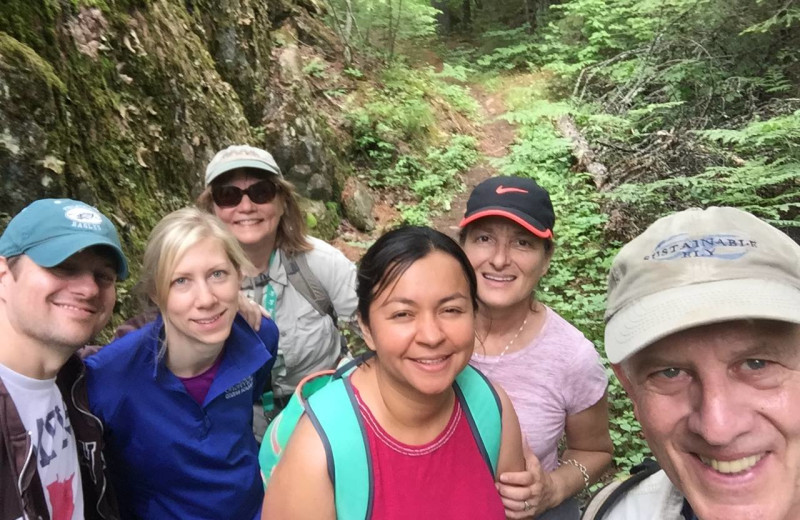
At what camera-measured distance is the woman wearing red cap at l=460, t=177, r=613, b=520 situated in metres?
2.18

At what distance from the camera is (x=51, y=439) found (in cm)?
183

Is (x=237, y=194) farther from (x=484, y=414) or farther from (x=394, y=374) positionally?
(x=484, y=414)

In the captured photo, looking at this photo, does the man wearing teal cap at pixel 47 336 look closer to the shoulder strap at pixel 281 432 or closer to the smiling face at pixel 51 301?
the smiling face at pixel 51 301

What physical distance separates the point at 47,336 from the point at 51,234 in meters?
0.36

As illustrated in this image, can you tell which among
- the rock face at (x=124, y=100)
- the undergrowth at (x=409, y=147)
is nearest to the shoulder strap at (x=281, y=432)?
the rock face at (x=124, y=100)

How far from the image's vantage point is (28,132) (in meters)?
2.86

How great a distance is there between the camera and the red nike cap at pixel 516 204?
223 centimetres

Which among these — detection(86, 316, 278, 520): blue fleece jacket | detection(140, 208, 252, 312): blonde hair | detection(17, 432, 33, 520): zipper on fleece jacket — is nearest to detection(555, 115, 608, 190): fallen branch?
detection(140, 208, 252, 312): blonde hair

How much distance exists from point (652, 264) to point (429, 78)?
1378 cm

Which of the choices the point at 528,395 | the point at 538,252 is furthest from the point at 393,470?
the point at 538,252

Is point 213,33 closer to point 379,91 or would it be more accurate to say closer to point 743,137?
point 379,91

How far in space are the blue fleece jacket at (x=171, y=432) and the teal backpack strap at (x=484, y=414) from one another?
116 centimetres

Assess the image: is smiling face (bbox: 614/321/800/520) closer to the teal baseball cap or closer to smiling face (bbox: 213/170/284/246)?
the teal baseball cap

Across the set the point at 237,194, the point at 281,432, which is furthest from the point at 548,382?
the point at 237,194
